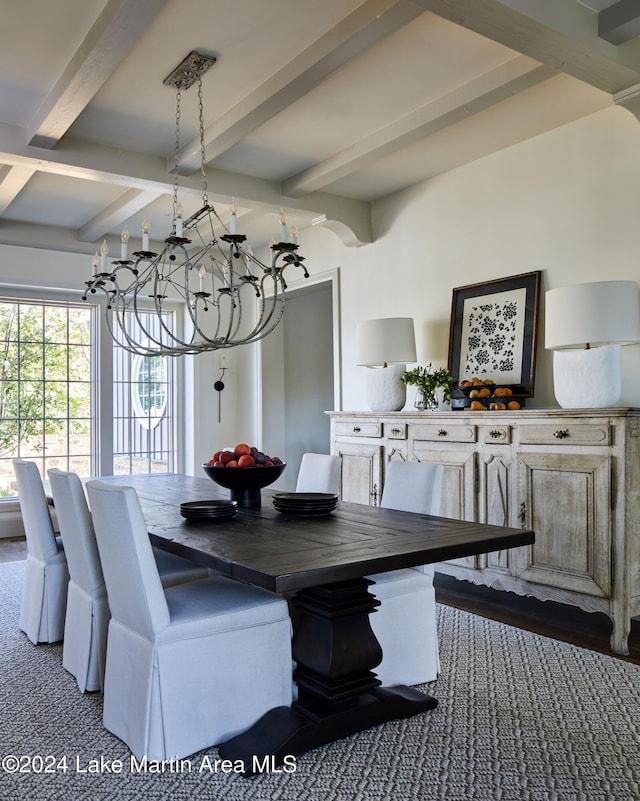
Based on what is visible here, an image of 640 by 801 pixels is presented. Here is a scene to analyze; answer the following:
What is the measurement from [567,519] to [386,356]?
1.68m

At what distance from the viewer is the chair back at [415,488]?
9.84ft

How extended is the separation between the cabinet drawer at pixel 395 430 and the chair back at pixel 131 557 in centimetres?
241

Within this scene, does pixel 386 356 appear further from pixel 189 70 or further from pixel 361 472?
pixel 189 70

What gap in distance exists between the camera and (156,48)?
9.86 ft

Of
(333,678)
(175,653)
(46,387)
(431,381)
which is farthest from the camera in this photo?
(46,387)

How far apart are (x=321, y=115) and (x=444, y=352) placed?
5.77 feet

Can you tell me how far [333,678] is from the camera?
2.27 m

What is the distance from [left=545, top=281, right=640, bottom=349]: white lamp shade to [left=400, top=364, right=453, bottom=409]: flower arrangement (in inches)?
40.9

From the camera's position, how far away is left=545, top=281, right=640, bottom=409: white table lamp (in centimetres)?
326

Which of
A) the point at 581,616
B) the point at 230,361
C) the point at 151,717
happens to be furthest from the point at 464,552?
the point at 230,361

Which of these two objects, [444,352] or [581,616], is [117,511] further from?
[444,352]

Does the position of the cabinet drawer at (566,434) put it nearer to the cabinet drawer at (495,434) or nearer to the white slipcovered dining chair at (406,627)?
the cabinet drawer at (495,434)

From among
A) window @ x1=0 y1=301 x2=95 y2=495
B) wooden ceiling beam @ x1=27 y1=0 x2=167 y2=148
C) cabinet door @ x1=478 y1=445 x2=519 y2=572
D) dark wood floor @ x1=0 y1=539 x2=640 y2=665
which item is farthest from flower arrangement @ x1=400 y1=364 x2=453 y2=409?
window @ x1=0 y1=301 x2=95 y2=495

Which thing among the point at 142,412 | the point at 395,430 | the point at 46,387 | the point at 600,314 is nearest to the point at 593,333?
the point at 600,314
